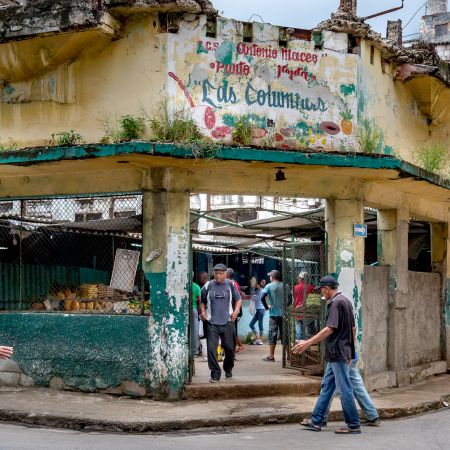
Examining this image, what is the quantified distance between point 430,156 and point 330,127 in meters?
2.63

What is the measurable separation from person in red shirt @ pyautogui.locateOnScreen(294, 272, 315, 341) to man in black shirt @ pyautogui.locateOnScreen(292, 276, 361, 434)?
3.96 m

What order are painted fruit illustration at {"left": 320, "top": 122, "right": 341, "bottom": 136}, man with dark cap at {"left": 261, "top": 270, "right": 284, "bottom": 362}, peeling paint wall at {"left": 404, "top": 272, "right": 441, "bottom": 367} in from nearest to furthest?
painted fruit illustration at {"left": 320, "top": 122, "right": 341, "bottom": 136} → peeling paint wall at {"left": 404, "top": 272, "right": 441, "bottom": 367} → man with dark cap at {"left": 261, "top": 270, "right": 284, "bottom": 362}

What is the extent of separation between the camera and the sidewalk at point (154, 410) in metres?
9.90

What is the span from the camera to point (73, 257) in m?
13.7

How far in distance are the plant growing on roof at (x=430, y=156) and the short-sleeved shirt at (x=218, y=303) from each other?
4231mm

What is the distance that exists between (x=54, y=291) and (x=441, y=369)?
7.79 meters

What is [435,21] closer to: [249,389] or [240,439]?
[249,389]

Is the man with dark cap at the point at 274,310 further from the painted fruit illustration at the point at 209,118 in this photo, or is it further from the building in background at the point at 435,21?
the building in background at the point at 435,21

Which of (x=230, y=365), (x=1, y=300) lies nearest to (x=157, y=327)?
(x=230, y=365)

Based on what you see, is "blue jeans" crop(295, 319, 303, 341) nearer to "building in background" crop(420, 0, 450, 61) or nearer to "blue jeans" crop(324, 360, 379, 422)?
"blue jeans" crop(324, 360, 379, 422)

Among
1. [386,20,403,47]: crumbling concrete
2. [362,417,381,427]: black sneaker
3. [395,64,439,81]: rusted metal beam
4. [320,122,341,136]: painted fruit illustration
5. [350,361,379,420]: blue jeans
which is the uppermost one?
[386,20,403,47]: crumbling concrete

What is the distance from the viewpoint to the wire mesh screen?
1253 cm

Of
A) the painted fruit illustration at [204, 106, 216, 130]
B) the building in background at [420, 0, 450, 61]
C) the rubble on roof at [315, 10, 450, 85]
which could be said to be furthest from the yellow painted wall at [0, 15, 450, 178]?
the building in background at [420, 0, 450, 61]

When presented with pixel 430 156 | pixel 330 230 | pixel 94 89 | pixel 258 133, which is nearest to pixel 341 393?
pixel 330 230
